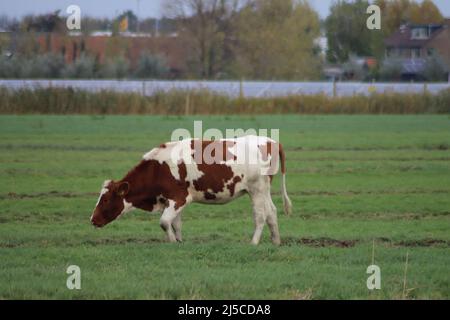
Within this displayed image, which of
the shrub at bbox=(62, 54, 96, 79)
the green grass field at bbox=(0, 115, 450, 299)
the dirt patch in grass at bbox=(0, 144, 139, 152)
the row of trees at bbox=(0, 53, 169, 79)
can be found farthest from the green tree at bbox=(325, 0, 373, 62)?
the shrub at bbox=(62, 54, 96, 79)

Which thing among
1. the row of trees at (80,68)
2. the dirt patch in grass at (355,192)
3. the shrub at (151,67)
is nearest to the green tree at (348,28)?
the row of trees at (80,68)

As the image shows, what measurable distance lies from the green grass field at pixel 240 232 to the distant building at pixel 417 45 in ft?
80.7

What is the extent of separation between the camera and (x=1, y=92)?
48500 mm

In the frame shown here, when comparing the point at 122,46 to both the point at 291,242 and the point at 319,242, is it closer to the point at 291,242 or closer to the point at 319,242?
→ the point at 291,242

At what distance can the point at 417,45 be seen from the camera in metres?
60.9

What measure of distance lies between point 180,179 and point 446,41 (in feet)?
146

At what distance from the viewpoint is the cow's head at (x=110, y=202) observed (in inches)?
557

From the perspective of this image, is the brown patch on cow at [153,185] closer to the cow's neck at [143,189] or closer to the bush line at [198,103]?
the cow's neck at [143,189]

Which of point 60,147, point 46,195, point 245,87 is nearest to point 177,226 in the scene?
point 46,195

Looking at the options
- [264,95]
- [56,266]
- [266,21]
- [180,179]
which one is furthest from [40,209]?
[266,21]

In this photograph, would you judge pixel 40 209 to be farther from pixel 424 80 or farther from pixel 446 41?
pixel 424 80

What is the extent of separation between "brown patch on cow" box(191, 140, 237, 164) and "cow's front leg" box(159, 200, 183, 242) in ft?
2.23

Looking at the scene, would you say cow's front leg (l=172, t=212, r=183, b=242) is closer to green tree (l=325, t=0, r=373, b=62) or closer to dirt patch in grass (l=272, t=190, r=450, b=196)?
dirt patch in grass (l=272, t=190, r=450, b=196)

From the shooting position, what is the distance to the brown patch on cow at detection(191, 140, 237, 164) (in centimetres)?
1409
